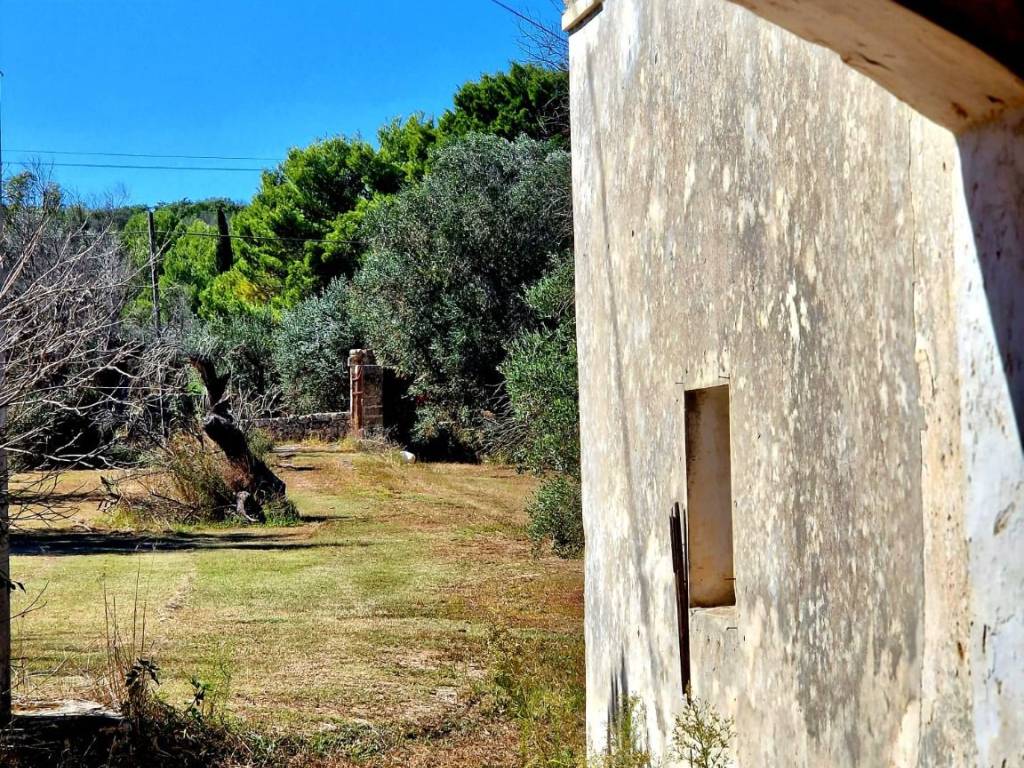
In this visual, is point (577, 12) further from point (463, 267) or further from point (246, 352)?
point (246, 352)

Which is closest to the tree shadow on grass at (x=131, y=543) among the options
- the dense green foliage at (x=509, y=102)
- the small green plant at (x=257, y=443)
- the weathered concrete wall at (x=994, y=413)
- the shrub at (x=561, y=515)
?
the shrub at (x=561, y=515)

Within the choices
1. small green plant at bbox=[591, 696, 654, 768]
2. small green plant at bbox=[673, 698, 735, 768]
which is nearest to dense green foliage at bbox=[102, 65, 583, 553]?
small green plant at bbox=[591, 696, 654, 768]

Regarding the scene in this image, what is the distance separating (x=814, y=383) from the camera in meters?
3.74

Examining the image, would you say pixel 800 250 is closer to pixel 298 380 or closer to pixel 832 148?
pixel 832 148

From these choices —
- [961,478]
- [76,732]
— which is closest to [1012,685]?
[961,478]

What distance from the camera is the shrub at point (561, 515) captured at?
515 inches

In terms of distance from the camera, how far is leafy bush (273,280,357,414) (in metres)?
Answer: 31.4

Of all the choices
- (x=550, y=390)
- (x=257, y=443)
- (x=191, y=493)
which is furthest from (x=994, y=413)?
(x=257, y=443)

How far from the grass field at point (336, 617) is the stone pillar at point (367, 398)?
7994mm

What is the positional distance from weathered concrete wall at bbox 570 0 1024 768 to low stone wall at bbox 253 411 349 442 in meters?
22.2

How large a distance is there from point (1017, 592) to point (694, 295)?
236 centimetres

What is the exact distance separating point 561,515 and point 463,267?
13.6 m

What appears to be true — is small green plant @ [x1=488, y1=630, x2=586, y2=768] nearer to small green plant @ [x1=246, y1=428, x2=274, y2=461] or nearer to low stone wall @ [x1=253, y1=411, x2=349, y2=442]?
small green plant @ [x1=246, y1=428, x2=274, y2=461]

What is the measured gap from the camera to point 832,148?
12.0ft
